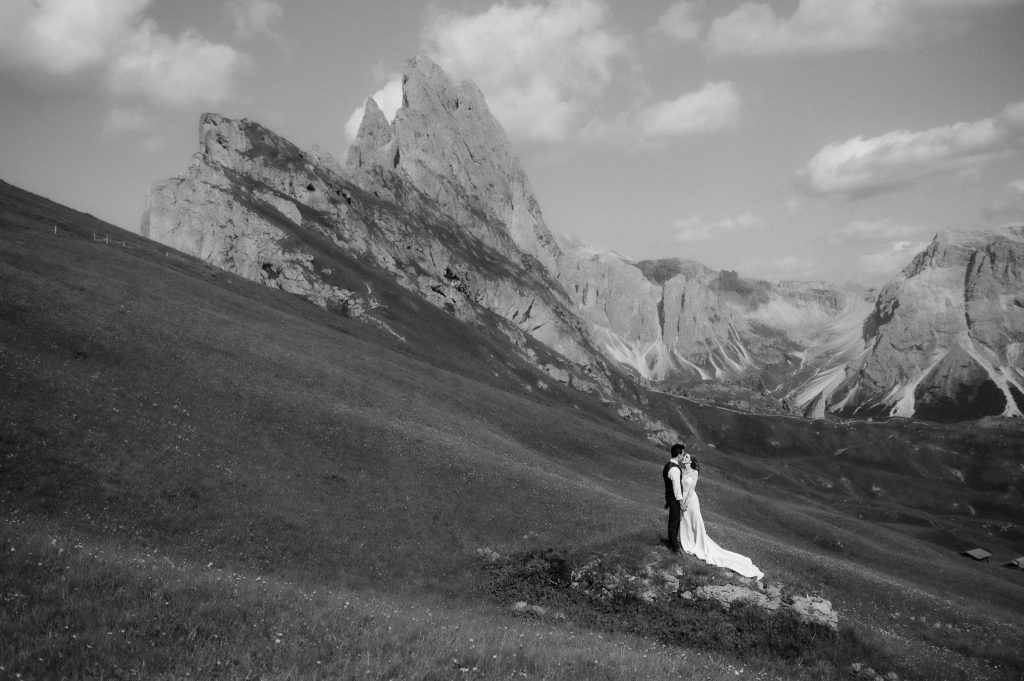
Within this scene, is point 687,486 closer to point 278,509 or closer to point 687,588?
point 687,588

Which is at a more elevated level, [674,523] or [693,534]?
[674,523]

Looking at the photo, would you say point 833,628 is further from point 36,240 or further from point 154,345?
point 36,240

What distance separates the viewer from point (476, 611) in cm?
1925

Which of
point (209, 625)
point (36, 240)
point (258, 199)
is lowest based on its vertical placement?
point (209, 625)

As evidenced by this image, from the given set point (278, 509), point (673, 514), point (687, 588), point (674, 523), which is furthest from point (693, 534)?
point (278, 509)

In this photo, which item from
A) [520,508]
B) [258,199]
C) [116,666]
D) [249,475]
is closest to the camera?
[116,666]

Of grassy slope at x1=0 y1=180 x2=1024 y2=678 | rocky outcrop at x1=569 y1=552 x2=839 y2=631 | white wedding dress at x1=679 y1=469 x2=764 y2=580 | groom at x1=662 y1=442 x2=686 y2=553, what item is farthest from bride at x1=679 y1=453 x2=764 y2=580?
grassy slope at x1=0 y1=180 x2=1024 y2=678

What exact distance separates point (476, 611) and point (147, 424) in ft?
60.8

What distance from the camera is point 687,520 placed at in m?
22.5

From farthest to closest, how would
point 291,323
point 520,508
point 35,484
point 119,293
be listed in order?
point 291,323 → point 119,293 → point 520,508 → point 35,484

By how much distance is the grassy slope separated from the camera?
11.0 m

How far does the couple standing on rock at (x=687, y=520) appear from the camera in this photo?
2211 cm

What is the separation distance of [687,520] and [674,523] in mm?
612

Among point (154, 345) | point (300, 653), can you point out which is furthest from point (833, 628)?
point (154, 345)
